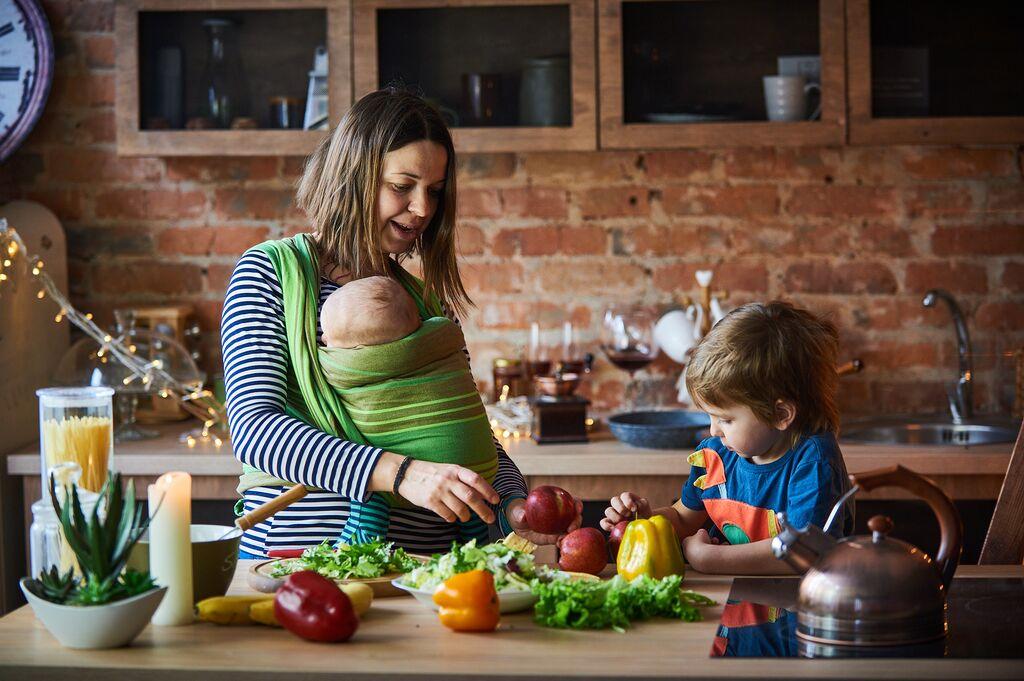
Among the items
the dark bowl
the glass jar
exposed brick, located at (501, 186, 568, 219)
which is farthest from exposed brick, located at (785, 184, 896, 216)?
the glass jar

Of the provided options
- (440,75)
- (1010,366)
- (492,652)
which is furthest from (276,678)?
(1010,366)

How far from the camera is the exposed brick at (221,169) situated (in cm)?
361

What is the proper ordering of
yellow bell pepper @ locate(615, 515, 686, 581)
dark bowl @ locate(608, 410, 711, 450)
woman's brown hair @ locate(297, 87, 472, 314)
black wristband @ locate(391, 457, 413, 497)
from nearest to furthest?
yellow bell pepper @ locate(615, 515, 686, 581), black wristband @ locate(391, 457, 413, 497), woman's brown hair @ locate(297, 87, 472, 314), dark bowl @ locate(608, 410, 711, 450)

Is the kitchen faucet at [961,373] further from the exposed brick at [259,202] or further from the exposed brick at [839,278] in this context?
the exposed brick at [259,202]

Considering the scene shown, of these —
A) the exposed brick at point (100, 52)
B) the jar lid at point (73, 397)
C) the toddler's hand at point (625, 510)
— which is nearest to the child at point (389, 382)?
the toddler's hand at point (625, 510)

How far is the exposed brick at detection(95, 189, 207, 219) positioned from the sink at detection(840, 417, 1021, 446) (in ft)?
6.45

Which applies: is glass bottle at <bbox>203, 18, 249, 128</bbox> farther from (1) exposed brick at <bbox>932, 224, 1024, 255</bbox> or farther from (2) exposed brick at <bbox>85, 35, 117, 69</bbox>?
(1) exposed brick at <bbox>932, 224, 1024, 255</bbox>

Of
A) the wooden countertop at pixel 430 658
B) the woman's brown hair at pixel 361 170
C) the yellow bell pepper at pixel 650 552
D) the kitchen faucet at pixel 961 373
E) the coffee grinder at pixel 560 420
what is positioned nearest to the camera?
the wooden countertop at pixel 430 658

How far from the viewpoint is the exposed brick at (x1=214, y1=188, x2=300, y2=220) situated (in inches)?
143

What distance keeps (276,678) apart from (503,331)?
2316mm

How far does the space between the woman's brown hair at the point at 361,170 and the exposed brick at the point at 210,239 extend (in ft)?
4.91

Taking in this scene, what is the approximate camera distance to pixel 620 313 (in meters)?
3.50

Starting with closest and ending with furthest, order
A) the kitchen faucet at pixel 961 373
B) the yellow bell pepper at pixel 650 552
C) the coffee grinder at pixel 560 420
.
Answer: the yellow bell pepper at pixel 650 552, the coffee grinder at pixel 560 420, the kitchen faucet at pixel 961 373

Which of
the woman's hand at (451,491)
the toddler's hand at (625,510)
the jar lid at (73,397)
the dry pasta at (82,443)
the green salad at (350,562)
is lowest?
the green salad at (350,562)
